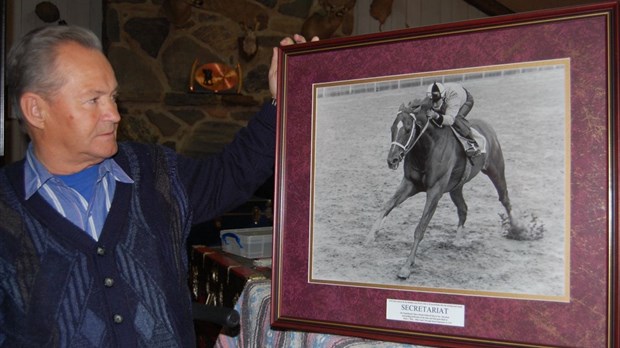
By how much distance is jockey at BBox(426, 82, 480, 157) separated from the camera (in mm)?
787

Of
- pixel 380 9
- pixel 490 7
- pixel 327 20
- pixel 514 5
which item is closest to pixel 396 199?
pixel 327 20

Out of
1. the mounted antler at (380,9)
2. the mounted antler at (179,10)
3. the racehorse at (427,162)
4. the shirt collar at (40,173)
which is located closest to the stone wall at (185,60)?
the mounted antler at (179,10)

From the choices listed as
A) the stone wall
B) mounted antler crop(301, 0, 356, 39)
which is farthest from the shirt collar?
mounted antler crop(301, 0, 356, 39)

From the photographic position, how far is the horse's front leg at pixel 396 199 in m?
0.82

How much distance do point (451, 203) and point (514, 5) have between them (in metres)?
4.22

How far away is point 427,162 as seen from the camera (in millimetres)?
825

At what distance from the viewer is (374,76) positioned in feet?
2.82

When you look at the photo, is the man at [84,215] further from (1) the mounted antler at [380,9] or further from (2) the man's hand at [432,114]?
(1) the mounted antler at [380,9]

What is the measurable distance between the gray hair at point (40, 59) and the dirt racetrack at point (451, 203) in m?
0.46

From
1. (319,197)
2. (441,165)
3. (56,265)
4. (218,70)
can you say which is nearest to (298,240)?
(319,197)

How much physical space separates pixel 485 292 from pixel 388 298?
0.44ft

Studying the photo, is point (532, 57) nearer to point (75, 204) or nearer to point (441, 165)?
point (441, 165)

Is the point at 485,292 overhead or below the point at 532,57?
below

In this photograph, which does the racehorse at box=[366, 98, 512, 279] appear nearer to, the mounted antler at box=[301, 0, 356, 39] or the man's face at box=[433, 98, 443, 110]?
the man's face at box=[433, 98, 443, 110]
